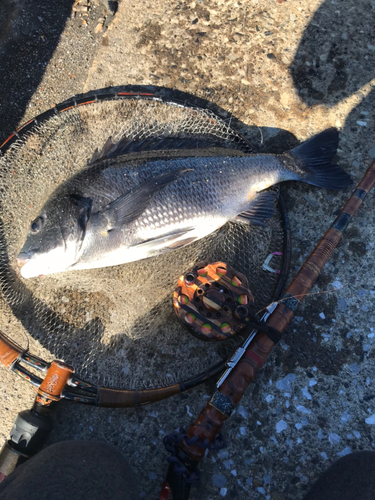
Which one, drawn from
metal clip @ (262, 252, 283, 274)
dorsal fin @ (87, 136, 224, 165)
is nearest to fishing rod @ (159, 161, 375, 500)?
metal clip @ (262, 252, 283, 274)

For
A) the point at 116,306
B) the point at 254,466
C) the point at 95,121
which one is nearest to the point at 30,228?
the point at 116,306

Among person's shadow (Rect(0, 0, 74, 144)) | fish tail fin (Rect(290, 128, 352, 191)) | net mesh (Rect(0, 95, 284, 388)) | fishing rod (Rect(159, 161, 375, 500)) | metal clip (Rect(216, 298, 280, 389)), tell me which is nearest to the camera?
fishing rod (Rect(159, 161, 375, 500))

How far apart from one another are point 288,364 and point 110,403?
147 cm

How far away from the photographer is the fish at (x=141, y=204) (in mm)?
2410

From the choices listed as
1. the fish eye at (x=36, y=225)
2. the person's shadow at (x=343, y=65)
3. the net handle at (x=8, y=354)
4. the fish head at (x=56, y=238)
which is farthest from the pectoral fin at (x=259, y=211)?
the net handle at (x=8, y=354)

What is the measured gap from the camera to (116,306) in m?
2.62

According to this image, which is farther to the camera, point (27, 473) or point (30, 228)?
point (30, 228)

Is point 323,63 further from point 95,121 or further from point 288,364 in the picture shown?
point 288,364

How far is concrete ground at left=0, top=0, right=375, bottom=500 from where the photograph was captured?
261 cm

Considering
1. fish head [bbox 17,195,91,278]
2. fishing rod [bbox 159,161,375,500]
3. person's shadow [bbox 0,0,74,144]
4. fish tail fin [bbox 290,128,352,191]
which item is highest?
person's shadow [bbox 0,0,74,144]

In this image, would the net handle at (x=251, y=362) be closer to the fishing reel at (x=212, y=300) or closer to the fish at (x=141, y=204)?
the fishing reel at (x=212, y=300)

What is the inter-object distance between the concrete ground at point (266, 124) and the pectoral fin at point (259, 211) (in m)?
0.41

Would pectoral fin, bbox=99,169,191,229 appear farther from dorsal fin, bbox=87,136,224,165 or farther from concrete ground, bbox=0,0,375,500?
concrete ground, bbox=0,0,375,500

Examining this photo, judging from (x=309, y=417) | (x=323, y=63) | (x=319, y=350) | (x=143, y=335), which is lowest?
(x=309, y=417)
